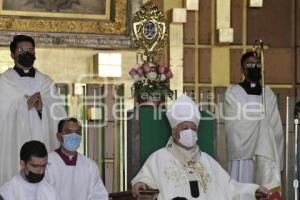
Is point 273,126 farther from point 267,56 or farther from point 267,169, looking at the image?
point 267,56

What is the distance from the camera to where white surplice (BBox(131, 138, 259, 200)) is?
8.35m

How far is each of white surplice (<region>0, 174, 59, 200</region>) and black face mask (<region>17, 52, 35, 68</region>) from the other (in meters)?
2.00

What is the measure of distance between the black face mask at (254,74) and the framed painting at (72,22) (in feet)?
7.73

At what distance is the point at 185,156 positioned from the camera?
849 centimetres

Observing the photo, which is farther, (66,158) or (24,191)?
(66,158)

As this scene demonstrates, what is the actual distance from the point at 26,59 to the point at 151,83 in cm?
132

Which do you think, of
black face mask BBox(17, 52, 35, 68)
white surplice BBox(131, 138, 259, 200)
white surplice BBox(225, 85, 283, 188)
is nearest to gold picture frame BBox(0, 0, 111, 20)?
white surplice BBox(225, 85, 283, 188)

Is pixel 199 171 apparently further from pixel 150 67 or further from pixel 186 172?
pixel 150 67

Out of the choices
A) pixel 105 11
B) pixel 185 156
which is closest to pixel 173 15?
pixel 105 11

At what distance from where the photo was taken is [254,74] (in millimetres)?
10078

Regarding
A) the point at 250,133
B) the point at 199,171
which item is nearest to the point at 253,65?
the point at 250,133

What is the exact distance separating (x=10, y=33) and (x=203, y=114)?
326 centimetres

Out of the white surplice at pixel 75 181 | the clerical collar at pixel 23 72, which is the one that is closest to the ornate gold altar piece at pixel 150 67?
the clerical collar at pixel 23 72

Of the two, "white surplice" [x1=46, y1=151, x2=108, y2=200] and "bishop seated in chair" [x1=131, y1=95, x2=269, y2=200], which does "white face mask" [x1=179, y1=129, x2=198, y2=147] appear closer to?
"bishop seated in chair" [x1=131, y1=95, x2=269, y2=200]
